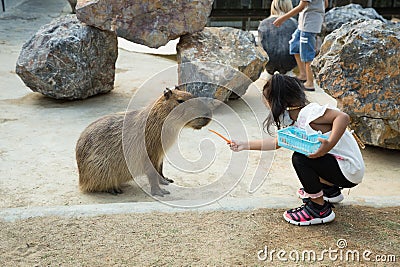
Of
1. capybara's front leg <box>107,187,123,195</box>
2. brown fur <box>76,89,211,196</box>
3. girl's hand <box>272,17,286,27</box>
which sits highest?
girl's hand <box>272,17,286,27</box>

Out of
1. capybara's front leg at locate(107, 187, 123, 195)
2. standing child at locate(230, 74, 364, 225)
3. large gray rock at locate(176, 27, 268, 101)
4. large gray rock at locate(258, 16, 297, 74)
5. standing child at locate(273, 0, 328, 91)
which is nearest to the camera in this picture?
standing child at locate(230, 74, 364, 225)

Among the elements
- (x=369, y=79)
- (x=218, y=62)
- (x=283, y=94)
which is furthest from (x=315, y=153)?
(x=218, y=62)

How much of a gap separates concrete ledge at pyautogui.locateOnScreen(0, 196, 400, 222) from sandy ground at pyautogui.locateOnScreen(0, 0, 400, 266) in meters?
0.05

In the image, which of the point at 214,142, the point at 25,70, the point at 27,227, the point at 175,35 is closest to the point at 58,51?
the point at 25,70

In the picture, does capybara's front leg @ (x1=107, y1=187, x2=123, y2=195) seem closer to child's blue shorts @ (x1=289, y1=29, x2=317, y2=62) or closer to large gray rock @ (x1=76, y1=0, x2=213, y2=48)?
large gray rock @ (x1=76, y1=0, x2=213, y2=48)

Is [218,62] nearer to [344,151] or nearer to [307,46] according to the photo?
[307,46]

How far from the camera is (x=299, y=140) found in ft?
8.95

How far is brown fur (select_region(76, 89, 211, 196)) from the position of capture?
3.37 meters

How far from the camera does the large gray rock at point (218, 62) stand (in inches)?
211

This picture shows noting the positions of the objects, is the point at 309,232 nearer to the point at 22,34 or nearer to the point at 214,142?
the point at 214,142

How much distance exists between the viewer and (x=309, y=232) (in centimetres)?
283

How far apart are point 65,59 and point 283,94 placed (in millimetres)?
3178

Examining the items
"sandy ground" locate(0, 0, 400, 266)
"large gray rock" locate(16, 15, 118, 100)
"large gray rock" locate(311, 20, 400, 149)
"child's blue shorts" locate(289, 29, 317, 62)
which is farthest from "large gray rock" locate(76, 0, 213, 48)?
"large gray rock" locate(311, 20, 400, 149)

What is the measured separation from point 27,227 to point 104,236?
0.42 m
